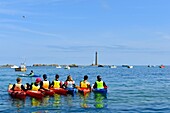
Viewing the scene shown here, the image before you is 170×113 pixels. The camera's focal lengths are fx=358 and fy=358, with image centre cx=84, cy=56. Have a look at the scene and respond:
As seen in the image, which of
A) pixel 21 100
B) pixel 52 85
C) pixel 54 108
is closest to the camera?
pixel 54 108

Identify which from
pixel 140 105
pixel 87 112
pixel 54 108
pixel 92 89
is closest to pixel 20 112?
pixel 54 108

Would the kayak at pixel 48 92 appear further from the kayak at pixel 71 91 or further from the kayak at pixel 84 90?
the kayak at pixel 84 90

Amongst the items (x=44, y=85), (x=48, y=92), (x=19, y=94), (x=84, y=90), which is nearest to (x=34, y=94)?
(x=19, y=94)

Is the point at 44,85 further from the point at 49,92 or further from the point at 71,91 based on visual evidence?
the point at 71,91

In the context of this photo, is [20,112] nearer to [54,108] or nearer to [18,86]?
[54,108]

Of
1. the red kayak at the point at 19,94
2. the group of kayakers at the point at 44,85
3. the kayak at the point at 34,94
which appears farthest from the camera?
the group of kayakers at the point at 44,85

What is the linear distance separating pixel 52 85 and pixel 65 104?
297 inches

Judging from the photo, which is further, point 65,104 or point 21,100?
point 21,100

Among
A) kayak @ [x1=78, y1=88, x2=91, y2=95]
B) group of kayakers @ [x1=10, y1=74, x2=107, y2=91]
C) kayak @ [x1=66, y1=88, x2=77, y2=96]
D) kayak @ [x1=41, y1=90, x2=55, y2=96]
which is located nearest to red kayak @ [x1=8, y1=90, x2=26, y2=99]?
group of kayakers @ [x1=10, y1=74, x2=107, y2=91]

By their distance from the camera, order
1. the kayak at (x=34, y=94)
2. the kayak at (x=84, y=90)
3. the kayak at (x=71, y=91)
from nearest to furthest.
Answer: the kayak at (x=34, y=94), the kayak at (x=71, y=91), the kayak at (x=84, y=90)

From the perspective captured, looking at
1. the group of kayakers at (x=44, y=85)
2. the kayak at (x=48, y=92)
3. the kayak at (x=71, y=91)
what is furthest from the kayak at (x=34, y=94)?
the kayak at (x=71, y=91)

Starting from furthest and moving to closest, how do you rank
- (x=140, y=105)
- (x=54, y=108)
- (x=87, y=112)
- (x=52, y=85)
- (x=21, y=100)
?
(x=52, y=85) → (x=21, y=100) → (x=140, y=105) → (x=54, y=108) → (x=87, y=112)

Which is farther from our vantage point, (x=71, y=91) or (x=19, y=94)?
(x=71, y=91)

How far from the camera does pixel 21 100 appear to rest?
33156 mm
